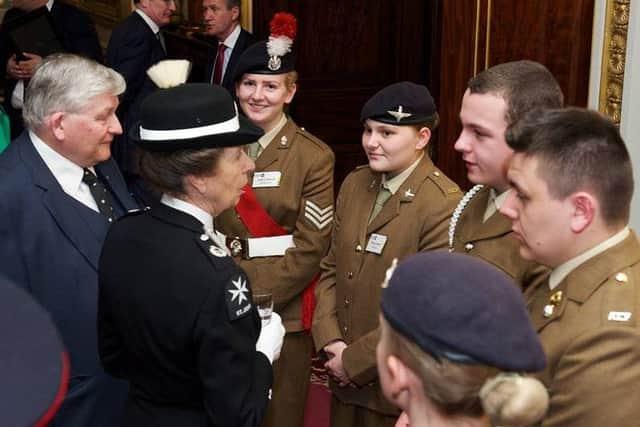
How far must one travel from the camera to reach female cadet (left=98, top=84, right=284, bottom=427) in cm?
223

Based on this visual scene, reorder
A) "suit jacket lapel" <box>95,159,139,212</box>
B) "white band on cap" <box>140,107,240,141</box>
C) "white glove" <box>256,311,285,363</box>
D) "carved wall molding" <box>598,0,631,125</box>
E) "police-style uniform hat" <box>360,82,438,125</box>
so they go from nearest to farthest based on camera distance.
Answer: "white band on cap" <box>140,107,240,141</box> → "white glove" <box>256,311,285,363</box> → "police-style uniform hat" <box>360,82,438,125</box> → "suit jacket lapel" <box>95,159,139,212</box> → "carved wall molding" <box>598,0,631,125</box>

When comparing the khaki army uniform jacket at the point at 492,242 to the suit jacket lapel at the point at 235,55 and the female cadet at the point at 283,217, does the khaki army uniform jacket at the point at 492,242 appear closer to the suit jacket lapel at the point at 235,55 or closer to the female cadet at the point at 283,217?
the female cadet at the point at 283,217

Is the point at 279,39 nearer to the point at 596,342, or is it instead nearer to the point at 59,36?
the point at 596,342

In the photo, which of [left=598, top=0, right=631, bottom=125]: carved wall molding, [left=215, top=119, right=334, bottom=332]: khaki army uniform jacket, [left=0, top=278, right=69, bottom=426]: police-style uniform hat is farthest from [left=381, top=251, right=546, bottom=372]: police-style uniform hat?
[left=598, top=0, right=631, bottom=125]: carved wall molding

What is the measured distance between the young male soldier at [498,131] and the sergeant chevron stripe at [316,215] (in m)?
1.03

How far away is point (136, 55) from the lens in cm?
611

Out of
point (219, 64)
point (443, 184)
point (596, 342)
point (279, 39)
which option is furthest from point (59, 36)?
point (596, 342)

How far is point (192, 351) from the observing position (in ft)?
7.45

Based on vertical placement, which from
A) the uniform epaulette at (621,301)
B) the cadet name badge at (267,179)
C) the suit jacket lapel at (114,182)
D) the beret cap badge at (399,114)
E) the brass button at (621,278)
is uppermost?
the beret cap badge at (399,114)

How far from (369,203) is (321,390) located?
1817mm

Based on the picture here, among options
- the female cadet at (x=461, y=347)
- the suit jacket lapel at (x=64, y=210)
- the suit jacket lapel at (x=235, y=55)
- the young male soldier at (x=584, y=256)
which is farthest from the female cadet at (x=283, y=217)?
the suit jacket lapel at (x=235, y=55)

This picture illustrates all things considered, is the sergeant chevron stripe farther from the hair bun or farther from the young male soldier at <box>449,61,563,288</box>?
the hair bun

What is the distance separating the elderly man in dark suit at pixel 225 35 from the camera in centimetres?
602

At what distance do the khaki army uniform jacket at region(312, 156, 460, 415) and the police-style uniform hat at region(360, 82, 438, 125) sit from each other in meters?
0.15
